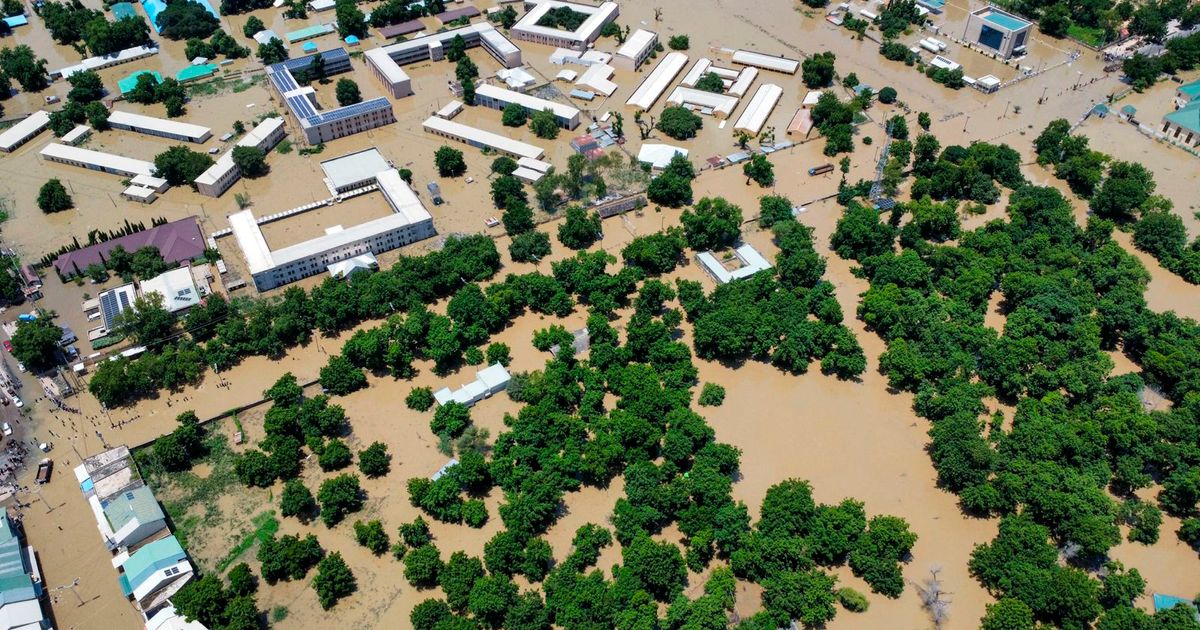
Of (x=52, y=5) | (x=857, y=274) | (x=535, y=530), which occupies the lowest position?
(x=535, y=530)

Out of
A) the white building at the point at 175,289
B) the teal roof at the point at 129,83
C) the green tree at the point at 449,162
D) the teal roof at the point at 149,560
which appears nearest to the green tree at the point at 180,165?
the white building at the point at 175,289

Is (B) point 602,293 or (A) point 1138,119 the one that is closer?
(B) point 602,293

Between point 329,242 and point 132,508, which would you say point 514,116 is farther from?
point 132,508

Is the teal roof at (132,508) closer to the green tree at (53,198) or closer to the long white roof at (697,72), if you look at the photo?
the green tree at (53,198)

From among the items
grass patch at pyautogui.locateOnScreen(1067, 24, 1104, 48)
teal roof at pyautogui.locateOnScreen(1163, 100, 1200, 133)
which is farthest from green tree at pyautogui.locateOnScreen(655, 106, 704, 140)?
grass patch at pyautogui.locateOnScreen(1067, 24, 1104, 48)

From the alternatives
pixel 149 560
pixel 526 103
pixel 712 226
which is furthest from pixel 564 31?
pixel 149 560

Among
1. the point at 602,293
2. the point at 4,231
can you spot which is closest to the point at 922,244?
the point at 602,293

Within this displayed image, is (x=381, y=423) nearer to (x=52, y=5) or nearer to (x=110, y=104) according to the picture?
(x=110, y=104)
